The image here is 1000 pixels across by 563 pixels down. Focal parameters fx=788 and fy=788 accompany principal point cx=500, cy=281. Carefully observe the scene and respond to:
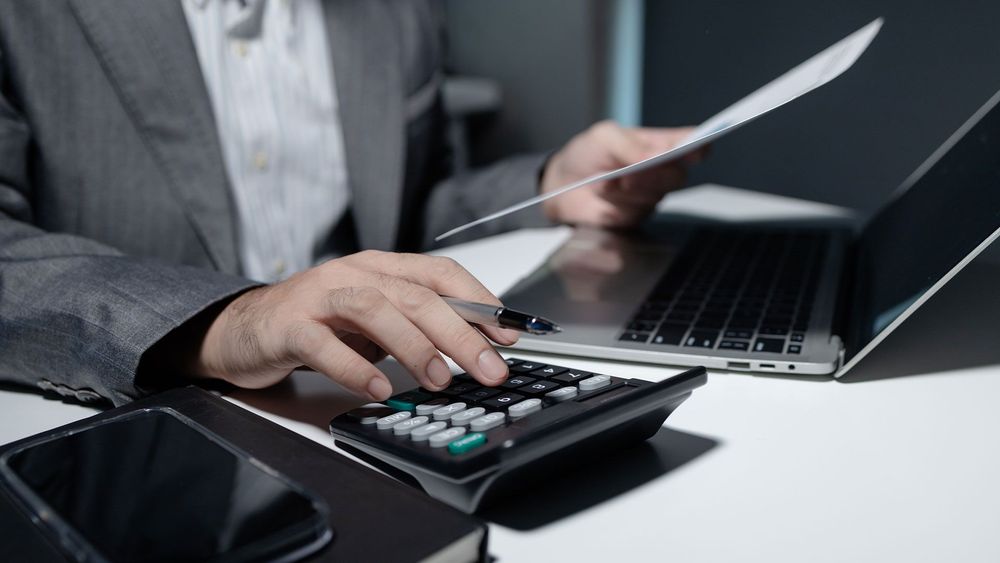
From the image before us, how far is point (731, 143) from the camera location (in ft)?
4.72

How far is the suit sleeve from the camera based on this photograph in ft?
1.53

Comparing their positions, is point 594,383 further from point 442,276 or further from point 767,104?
point 767,104

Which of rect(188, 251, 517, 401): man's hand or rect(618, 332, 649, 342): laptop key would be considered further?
rect(618, 332, 649, 342): laptop key

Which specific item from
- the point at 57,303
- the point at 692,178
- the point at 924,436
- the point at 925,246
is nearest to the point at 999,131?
the point at 925,246

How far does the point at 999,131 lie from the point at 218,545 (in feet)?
1.97

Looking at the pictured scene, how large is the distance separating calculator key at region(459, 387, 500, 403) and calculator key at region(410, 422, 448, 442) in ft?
0.11

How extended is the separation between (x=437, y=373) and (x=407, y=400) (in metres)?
0.02

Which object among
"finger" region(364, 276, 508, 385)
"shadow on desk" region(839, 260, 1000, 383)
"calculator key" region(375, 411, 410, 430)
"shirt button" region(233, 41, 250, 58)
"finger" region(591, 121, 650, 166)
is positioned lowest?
"shadow on desk" region(839, 260, 1000, 383)

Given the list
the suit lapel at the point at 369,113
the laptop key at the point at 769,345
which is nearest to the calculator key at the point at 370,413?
the laptop key at the point at 769,345

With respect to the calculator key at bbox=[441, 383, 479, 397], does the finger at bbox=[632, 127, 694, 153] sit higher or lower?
higher

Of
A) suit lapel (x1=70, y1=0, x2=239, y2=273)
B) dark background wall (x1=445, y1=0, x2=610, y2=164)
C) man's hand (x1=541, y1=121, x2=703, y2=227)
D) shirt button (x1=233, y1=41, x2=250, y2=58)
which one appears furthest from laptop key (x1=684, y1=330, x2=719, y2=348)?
dark background wall (x1=445, y1=0, x2=610, y2=164)

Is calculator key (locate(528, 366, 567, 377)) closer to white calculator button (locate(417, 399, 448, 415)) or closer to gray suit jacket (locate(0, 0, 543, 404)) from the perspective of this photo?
white calculator button (locate(417, 399, 448, 415))

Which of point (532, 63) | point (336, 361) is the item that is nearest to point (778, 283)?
point (336, 361)

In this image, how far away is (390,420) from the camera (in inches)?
14.4
